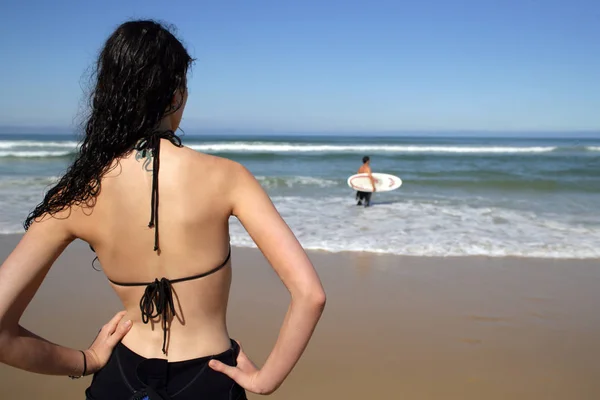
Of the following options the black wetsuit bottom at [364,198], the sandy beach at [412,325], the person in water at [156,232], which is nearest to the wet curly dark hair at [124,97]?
the person in water at [156,232]

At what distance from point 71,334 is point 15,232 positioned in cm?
455

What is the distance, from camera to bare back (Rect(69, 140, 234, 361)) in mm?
1204

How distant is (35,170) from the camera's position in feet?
67.2

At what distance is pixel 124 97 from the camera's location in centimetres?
124

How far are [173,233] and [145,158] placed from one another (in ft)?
0.60

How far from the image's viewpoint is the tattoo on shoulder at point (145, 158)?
3.95 feet

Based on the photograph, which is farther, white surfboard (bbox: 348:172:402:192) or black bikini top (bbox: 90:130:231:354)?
white surfboard (bbox: 348:172:402:192)

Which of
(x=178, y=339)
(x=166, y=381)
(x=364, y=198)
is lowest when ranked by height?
(x=364, y=198)

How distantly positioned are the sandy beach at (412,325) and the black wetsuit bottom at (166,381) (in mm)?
2082

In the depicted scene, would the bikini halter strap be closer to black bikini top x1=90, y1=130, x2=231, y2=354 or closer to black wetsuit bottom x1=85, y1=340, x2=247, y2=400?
black bikini top x1=90, y1=130, x2=231, y2=354

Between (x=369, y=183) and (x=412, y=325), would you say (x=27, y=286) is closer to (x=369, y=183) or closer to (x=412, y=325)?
(x=412, y=325)

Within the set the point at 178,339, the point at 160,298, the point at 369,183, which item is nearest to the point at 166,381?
the point at 178,339

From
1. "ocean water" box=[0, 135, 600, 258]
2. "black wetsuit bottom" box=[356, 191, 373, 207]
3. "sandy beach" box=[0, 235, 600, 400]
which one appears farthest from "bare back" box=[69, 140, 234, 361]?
"black wetsuit bottom" box=[356, 191, 373, 207]

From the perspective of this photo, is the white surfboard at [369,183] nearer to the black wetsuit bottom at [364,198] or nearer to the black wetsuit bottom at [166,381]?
the black wetsuit bottom at [364,198]
